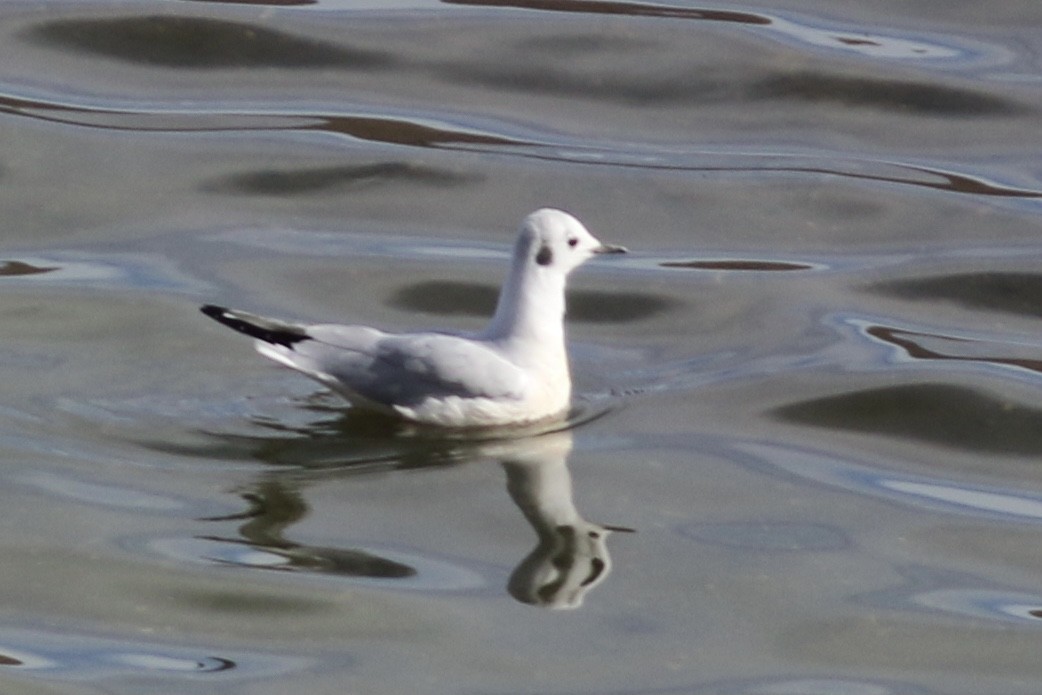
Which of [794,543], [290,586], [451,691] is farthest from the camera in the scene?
[794,543]

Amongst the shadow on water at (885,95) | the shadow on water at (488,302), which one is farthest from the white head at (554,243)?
the shadow on water at (885,95)

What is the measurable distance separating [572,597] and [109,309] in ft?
11.5

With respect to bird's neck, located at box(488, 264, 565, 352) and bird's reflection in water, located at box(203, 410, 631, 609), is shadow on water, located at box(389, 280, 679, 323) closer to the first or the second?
bird's neck, located at box(488, 264, 565, 352)

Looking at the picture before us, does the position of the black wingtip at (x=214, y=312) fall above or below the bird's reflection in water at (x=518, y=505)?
above

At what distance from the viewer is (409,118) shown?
13164 mm

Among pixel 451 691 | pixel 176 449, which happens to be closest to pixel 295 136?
pixel 176 449

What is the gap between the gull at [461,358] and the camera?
28.8 feet

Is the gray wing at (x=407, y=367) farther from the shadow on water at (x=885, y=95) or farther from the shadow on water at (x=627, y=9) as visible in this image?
the shadow on water at (x=627, y=9)

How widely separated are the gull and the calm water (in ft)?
0.48

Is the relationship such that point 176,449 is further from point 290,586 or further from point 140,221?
point 140,221

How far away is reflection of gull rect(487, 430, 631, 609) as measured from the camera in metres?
7.62

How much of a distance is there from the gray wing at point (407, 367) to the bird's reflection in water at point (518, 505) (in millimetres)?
→ 195

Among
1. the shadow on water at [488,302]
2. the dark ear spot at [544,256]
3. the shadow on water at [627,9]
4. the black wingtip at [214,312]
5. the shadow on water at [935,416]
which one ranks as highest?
the shadow on water at [627,9]

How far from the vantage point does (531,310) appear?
9109 mm
